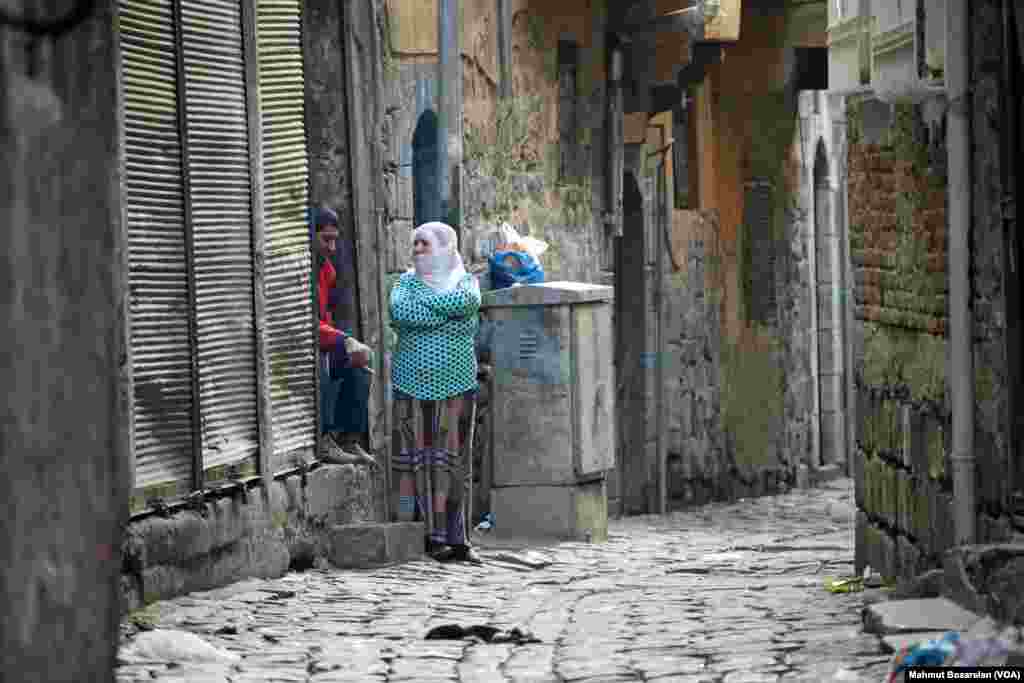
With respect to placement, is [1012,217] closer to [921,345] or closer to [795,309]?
[921,345]

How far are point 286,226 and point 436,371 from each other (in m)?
1.14

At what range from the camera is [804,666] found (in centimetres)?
759

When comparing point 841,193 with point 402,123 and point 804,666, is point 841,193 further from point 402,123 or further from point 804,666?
point 804,666

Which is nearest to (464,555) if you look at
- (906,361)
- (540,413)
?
(540,413)

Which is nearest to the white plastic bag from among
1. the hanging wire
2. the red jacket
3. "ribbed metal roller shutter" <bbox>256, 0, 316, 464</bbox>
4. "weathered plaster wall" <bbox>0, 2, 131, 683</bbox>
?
the red jacket

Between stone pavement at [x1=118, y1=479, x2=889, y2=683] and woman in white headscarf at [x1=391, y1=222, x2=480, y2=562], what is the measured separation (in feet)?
1.25

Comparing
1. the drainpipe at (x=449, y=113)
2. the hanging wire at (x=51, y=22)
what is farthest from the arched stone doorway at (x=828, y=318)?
the hanging wire at (x=51, y=22)

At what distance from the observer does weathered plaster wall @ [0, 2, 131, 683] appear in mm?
4438

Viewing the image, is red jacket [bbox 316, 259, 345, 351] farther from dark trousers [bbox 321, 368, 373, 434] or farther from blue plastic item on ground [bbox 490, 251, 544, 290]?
blue plastic item on ground [bbox 490, 251, 544, 290]

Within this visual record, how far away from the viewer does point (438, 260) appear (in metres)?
12.0

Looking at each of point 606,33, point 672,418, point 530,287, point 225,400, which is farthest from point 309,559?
point 672,418

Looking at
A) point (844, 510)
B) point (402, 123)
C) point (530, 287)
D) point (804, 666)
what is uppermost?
point (402, 123)

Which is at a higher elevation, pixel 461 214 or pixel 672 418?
pixel 461 214

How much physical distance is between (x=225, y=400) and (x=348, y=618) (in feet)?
4.64
